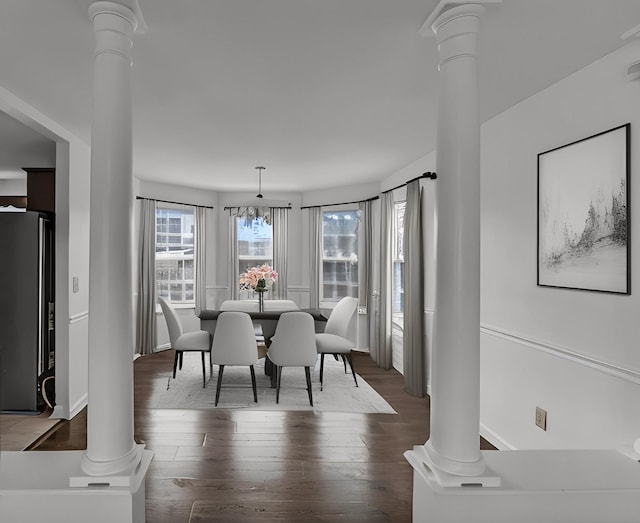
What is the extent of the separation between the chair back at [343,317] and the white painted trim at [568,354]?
6.31 feet

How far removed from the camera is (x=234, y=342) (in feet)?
14.1

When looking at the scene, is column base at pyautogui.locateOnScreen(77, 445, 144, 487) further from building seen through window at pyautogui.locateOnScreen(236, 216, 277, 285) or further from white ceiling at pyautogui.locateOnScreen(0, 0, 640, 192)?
building seen through window at pyautogui.locateOnScreen(236, 216, 277, 285)

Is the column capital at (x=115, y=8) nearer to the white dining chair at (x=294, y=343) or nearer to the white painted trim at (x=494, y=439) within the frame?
the white dining chair at (x=294, y=343)

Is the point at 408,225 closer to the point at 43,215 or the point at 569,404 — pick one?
the point at 569,404

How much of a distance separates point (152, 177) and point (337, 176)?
2.46 metres

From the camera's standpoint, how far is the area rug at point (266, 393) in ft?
13.6

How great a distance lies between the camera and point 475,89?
1.79m

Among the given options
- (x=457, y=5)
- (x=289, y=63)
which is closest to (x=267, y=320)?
(x=289, y=63)

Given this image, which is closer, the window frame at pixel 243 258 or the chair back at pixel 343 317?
the chair back at pixel 343 317

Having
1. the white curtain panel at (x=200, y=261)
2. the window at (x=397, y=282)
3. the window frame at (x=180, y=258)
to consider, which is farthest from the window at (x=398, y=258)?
the window frame at (x=180, y=258)

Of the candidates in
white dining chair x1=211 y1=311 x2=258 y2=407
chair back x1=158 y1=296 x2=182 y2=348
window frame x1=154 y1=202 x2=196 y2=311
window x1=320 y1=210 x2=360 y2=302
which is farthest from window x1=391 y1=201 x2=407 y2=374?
window frame x1=154 y1=202 x2=196 y2=311

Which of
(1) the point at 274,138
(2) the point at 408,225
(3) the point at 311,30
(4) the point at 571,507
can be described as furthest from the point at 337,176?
(4) the point at 571,507

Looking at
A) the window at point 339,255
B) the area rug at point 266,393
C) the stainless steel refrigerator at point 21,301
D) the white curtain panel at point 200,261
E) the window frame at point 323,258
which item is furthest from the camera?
the white curtain panel at point 200,261

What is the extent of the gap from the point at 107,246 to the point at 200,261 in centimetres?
522
